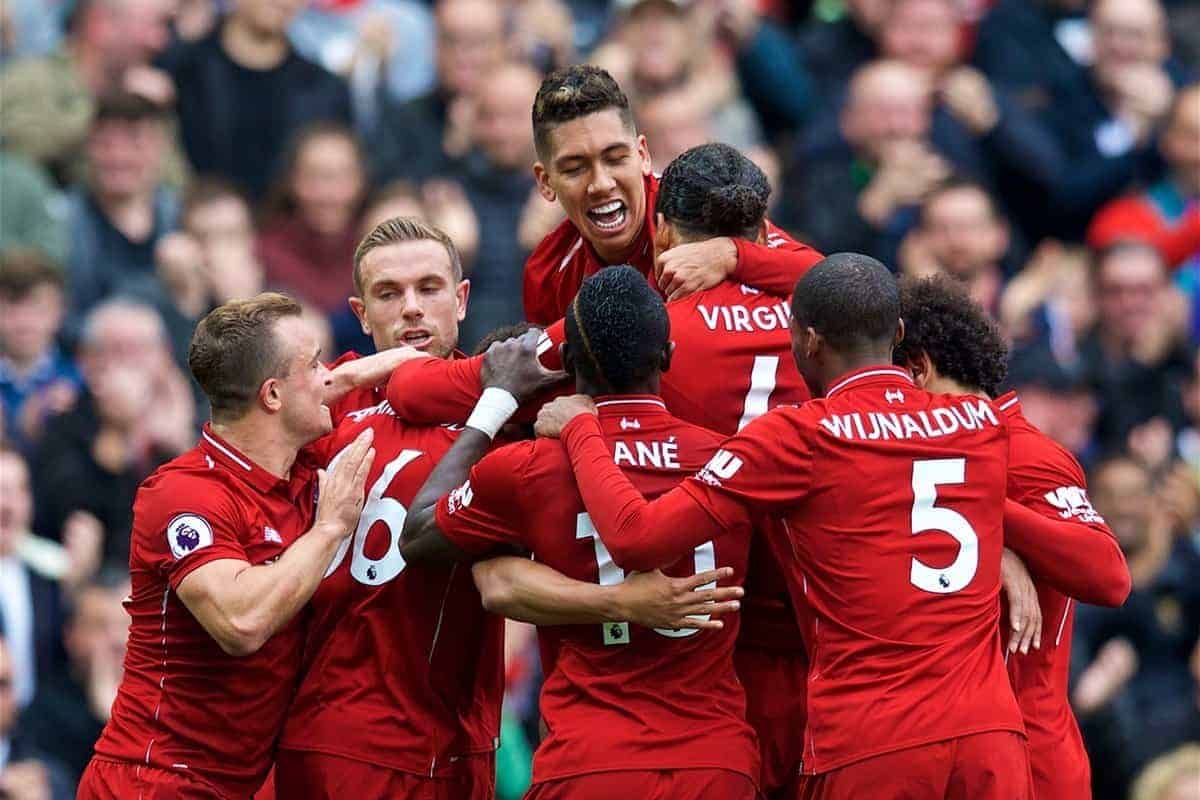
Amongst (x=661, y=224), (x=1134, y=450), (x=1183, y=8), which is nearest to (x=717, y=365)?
(x=661, y=224)

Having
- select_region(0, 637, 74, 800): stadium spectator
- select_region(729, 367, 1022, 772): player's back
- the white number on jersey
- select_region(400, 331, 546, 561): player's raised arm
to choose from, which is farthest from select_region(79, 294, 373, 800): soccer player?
select_region(0, 637, 74, 800): stadium spectator

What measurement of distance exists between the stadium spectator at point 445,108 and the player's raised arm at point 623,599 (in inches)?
243

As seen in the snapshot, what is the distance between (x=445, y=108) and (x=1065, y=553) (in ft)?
22.1

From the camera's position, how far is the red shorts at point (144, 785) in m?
7.23

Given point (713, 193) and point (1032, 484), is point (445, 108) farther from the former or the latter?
point (1032, 484)

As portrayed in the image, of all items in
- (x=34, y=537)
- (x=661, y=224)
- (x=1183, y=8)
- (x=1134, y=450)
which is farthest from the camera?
(x=1183, y=8)

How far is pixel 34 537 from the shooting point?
1098 cm

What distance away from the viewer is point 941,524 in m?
6.64

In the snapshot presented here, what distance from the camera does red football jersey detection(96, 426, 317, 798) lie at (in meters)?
7.22

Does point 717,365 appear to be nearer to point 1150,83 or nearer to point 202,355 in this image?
point 202,355

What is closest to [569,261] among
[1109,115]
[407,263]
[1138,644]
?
[407,263]

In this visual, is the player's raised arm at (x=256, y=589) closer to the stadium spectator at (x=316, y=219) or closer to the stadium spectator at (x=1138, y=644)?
the stadium spectator at (x=316, y=219)

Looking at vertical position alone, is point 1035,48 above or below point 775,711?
above

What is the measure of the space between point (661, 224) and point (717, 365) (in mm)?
526
